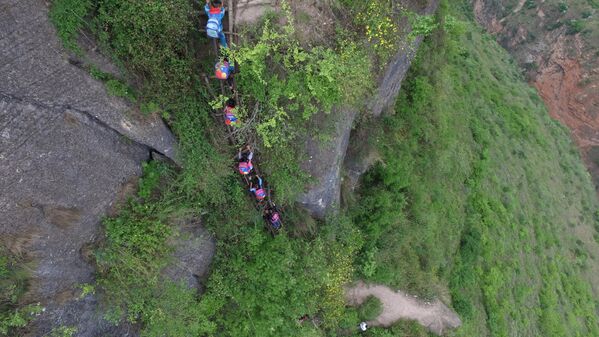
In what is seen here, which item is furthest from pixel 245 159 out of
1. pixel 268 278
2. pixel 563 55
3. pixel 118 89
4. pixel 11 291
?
pixel 563 55

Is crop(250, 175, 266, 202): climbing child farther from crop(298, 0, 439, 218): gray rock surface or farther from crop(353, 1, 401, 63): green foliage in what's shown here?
crop(353, 1, 401, 63): green foliage

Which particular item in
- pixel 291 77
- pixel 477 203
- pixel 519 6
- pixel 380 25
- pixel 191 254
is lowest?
pixel 519 6

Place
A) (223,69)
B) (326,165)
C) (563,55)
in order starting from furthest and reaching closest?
(563,55)
(326,165)
(223,69)

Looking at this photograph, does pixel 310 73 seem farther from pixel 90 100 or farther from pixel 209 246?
pixel 209 246

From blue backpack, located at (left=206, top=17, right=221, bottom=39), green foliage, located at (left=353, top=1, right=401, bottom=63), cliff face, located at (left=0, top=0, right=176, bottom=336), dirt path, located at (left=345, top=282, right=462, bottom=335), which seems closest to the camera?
cliff face, located at (left=0, top=0, right=176, bottom=336)

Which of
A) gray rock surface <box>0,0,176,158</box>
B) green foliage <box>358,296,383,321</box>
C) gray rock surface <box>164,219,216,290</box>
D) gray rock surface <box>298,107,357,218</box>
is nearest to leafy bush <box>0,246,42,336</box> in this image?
gray rock surface <box>164,219,216,290</box>

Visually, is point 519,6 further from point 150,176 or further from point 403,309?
point 150,176

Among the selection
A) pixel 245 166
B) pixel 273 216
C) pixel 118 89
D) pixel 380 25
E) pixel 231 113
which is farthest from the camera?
pixel 273 216
